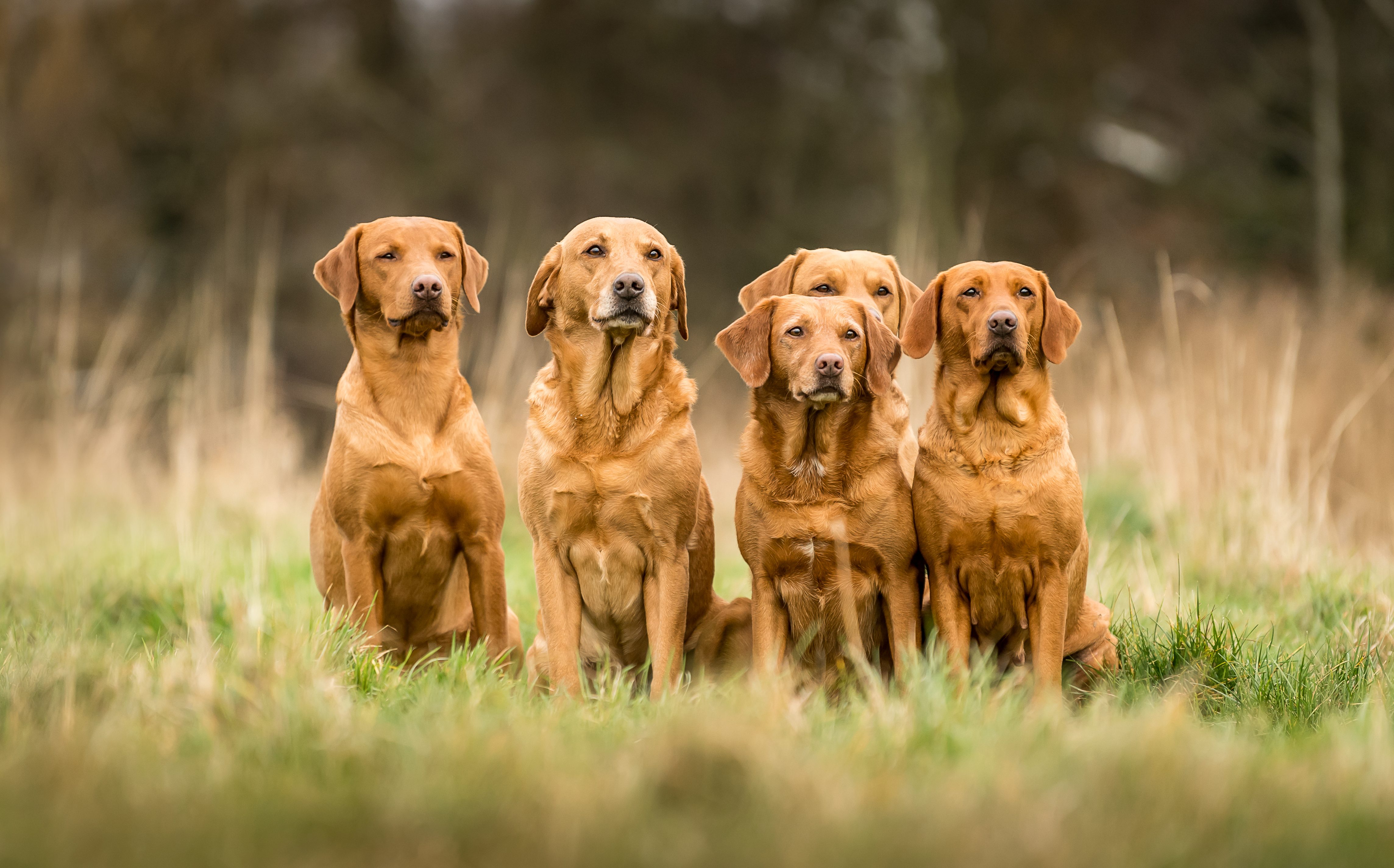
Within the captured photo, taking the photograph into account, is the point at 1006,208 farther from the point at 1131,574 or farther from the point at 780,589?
the point at 780,589

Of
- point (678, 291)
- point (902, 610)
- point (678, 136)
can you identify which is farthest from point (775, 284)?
point (678, 136)

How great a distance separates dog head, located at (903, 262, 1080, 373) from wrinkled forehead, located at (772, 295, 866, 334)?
0.21 meters

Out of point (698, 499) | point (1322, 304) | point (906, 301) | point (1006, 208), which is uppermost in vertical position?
point (1006, 208)

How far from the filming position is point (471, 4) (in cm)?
1994

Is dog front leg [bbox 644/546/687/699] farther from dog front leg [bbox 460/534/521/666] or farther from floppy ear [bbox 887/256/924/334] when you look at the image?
floppy ear [bbox 887/256/924/334]

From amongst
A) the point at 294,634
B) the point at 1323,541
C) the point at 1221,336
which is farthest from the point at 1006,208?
the point at 294,634

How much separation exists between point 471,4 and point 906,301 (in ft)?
55.3

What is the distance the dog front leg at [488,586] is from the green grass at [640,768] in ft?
1.98

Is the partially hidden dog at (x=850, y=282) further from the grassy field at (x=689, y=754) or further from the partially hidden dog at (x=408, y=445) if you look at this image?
the grassy field at (x=689, y=754)

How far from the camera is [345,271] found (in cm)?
456

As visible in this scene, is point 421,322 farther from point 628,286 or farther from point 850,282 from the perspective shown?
point 850,282

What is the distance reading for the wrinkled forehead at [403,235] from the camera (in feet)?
15.0

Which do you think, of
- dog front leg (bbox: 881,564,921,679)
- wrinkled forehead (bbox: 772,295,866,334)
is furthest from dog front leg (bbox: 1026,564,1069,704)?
wrinkled forehead (bbox: 772,295,866,334)

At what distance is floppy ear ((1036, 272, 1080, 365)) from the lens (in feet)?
13.5
